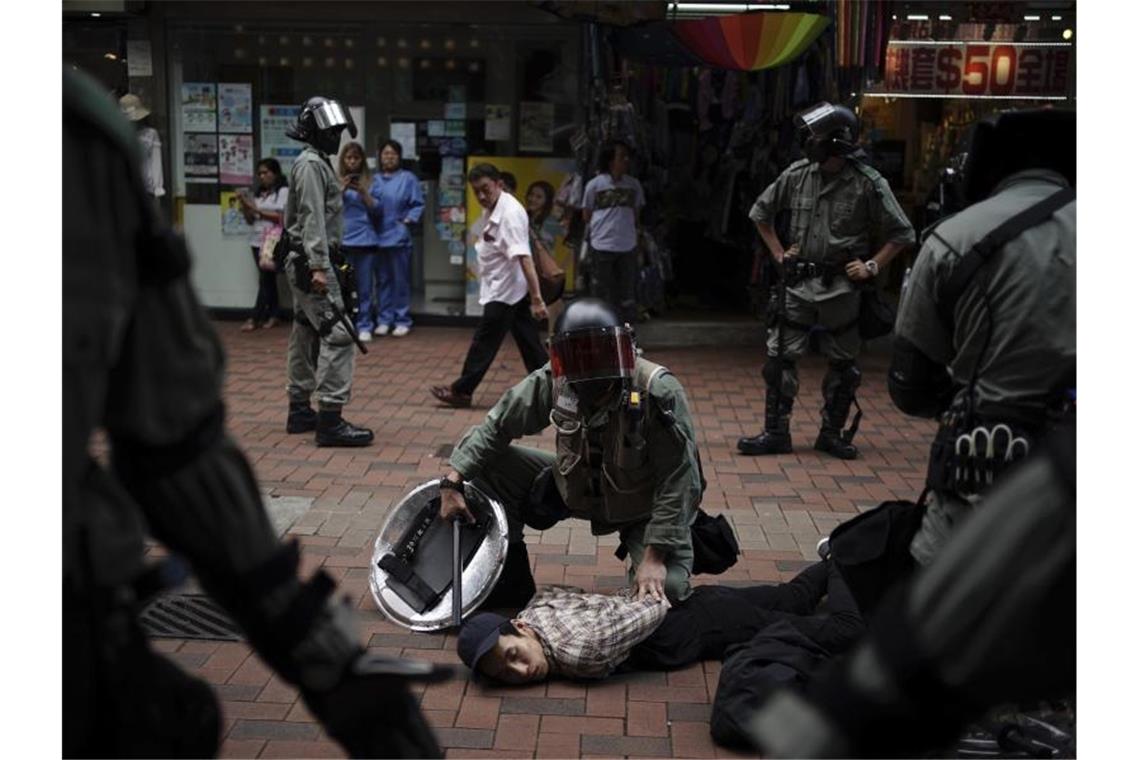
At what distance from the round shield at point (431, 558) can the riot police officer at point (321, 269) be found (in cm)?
272

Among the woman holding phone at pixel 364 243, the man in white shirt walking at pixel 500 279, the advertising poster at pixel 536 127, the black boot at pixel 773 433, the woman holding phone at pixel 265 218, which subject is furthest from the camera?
the advertising poster at pixel 536 127

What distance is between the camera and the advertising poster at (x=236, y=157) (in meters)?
12.1

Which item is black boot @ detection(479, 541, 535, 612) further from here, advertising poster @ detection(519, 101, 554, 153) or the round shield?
advertising poster @ detection(519, 101, 554, 153)

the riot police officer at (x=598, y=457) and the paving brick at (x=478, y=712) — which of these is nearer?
the paving brick at (x=478, y=712)

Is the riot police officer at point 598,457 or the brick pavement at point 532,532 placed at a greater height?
the riot police officer at point 598,457

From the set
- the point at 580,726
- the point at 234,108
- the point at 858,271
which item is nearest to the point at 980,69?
the point at 858,271

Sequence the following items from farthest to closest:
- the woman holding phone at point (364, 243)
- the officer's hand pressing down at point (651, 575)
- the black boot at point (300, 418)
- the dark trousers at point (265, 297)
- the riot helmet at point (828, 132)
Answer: the dark trousers at point (265, 297) → the woman holding phone at point (364, 243) → the black boot at point (300, 418) → the riot helmet at point (828, 132) → the officer's hand pressing down at point (651, 575)

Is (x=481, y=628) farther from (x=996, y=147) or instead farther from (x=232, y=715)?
(x=996, y=147)

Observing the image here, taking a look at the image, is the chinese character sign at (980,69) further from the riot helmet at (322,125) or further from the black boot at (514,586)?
the black boot at (514,586)

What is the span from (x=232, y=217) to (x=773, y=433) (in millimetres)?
6734

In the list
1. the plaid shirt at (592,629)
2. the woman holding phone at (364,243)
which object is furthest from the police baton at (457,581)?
the woman holding phone at (364,243)

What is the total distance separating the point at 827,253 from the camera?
7.32 meters

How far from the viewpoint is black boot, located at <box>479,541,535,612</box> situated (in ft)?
15.5

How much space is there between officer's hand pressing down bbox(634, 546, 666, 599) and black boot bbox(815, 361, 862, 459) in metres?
3.36
